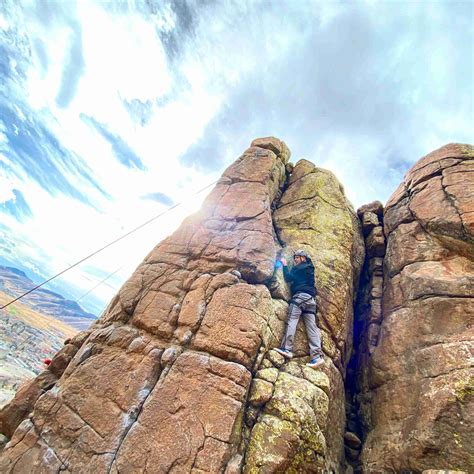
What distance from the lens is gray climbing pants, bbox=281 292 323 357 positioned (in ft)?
39.0

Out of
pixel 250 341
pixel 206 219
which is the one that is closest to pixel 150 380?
pixel 250 341

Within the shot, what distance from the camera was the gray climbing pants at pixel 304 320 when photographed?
1188cm

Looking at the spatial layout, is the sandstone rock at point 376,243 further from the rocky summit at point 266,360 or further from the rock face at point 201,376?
the rock face at point 201,376

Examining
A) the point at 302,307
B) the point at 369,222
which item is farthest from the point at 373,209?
the point at 302,307

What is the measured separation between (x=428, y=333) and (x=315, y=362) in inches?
219

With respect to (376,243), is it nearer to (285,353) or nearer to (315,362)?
(315,362)

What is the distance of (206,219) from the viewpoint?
16344 millimetres

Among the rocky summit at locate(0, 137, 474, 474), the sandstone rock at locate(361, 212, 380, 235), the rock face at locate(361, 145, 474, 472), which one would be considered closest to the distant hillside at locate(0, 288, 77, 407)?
the rocky summit at locate(0, 137, 474, 474)

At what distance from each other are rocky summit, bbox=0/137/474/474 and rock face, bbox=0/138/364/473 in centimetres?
5

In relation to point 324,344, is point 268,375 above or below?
below

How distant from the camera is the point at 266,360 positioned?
36.1 feet

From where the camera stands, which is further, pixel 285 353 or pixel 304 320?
pixel 304 320

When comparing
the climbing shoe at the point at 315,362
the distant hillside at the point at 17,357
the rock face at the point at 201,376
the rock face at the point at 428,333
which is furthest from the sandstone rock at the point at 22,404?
the distant hillside at the point at 17,357

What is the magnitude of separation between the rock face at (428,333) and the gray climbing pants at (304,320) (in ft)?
13.2
